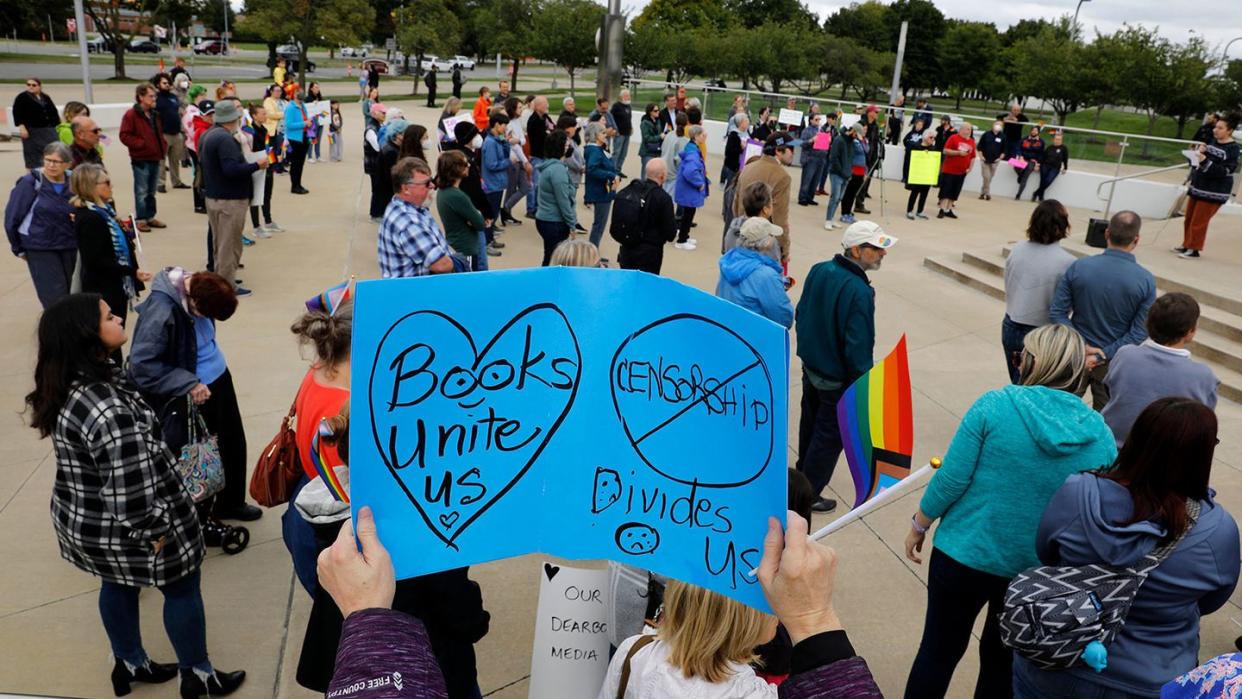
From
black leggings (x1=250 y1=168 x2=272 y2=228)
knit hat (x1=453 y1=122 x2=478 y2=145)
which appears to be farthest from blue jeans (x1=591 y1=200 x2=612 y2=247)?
black leggings (x1=250 y1=168 x2=272 y2=228)

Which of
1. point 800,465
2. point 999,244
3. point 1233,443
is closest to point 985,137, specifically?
point 999,244

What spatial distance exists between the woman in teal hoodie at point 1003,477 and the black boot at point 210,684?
2935 millimetres

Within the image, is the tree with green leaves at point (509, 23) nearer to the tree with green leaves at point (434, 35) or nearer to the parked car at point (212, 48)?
the tree with green leaves at point (434, 35)

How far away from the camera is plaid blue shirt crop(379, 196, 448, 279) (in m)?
5.90

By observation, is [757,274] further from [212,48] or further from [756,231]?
[212,48]

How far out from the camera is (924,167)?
607 inches

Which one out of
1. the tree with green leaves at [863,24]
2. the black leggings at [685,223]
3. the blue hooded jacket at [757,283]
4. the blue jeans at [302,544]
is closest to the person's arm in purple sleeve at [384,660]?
the blue jeans at [302,544]

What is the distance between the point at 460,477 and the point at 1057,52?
44752mm

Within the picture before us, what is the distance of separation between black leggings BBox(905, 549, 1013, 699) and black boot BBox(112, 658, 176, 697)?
125 inches

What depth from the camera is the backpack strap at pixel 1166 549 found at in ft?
8.74

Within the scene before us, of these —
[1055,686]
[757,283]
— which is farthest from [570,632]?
[757,283]

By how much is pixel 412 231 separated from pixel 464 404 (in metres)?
4.36

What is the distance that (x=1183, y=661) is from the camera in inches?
110

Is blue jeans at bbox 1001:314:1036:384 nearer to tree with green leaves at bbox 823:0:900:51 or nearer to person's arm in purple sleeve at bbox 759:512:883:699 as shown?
person's arm in purple sleeve at bbox 759:512:883:699
